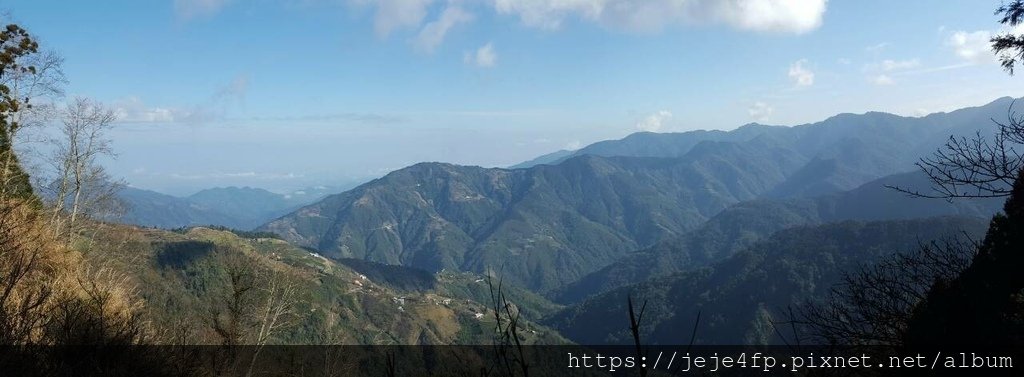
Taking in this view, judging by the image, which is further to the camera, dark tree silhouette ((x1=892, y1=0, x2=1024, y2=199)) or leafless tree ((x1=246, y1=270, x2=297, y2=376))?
leafless tree ((x1=246, y1=270, x2=297, y2=376))

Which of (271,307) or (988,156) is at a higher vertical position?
(988,156)

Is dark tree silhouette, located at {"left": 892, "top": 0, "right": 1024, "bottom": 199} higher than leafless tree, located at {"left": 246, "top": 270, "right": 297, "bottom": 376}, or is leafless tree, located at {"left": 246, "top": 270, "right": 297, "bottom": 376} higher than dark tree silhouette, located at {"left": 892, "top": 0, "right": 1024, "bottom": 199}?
dark tree silhouette, located at {"left": 892, "top": 0, "right": 1024, "bottom": 199}

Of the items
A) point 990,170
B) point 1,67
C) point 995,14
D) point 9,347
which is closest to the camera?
point 9,347

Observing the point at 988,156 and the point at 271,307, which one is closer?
the point at 988,156

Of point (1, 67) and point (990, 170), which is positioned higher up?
point (1, 67)

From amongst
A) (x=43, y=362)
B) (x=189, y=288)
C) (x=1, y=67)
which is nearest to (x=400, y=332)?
(x=189, y=288)

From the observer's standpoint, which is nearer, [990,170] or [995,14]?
[990,170]

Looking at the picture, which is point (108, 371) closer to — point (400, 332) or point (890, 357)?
point (890, 357)

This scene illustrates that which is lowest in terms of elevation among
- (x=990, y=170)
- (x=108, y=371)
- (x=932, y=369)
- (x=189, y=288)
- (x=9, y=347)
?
(x=189, y=288)

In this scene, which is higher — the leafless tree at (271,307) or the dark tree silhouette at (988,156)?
the dark tree silhouette at (988,156)

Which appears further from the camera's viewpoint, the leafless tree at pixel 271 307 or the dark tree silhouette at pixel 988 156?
the leafless tree at pixel 271 307

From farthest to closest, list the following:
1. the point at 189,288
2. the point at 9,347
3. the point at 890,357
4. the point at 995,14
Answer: the point at 189,288 → the point at 890,357 → the point at 995,14 → the point at 9,347
